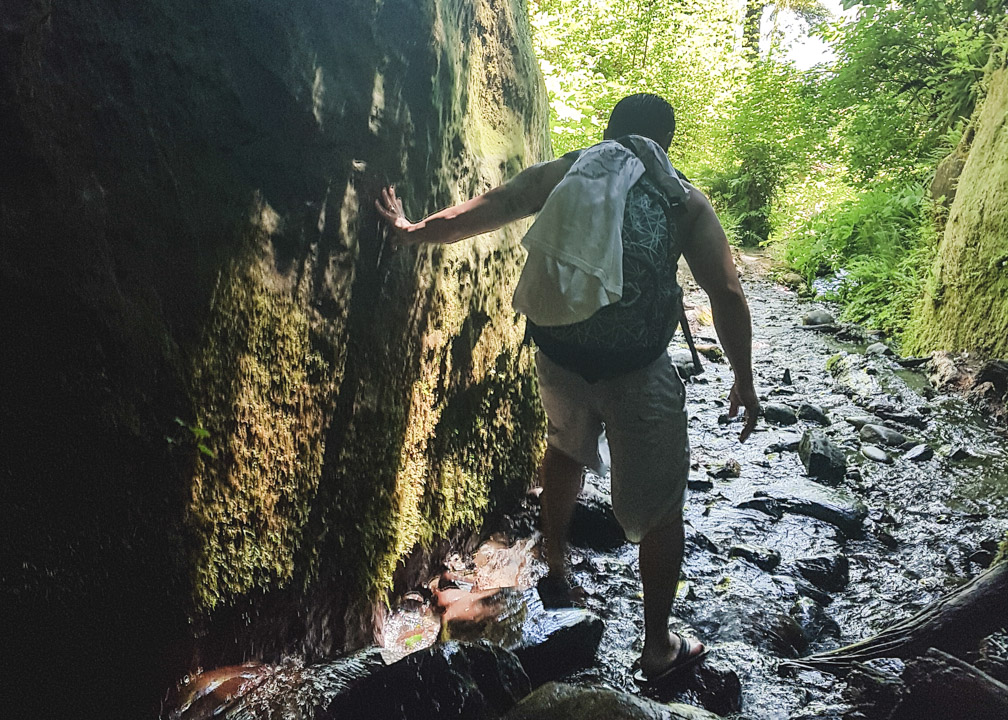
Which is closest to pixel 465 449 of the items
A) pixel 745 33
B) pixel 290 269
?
pixel 290 269

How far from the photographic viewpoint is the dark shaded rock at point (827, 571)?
3225 mm

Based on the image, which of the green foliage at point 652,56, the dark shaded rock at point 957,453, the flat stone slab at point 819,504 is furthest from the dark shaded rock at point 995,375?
the green foliage at point 652,56

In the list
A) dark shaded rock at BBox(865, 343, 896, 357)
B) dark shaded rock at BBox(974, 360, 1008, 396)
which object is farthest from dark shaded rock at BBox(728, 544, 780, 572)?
dark shaded rock at BBox(865, 343, 896, 357)

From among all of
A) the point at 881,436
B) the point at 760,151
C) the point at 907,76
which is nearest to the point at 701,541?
the point at 881,436

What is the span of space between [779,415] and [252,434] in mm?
4541

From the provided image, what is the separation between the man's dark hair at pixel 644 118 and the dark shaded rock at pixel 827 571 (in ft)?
7.08

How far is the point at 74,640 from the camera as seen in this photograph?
1657mm

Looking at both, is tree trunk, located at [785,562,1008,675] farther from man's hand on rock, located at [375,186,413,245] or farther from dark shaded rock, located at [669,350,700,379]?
→ dark shaded rock, located at [669,350,700,379]

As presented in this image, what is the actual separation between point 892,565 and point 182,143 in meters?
3.52

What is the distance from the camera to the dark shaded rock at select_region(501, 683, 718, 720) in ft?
6.67

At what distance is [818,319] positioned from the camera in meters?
8.55

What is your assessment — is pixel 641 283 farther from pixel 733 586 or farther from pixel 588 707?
pixel 733 586

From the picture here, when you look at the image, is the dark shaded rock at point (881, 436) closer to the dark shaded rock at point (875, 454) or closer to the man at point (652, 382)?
the dark shaded rock at point (875, 454)

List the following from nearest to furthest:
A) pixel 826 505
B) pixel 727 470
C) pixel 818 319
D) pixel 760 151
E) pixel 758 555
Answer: pixel 758 555
pixel 826 505
pixel 727 470
pixel 818 319
pixel 760 151
